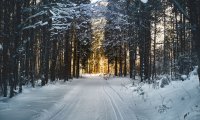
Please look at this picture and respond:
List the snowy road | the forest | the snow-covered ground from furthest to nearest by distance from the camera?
the forest → the snowy road → the snow-covered ground

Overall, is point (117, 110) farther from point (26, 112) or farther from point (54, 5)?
point (54, 5)

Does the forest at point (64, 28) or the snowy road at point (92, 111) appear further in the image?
the forest at point (64, 28)

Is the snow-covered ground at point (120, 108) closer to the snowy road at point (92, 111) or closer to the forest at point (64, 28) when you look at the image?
the snowy road at point (92, 111)

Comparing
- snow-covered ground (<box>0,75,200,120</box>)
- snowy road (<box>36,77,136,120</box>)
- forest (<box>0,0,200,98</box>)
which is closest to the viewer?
snow-covered ground (<box>0,75,200,120</box>)

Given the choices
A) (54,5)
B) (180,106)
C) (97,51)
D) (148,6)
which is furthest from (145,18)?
(97,51)

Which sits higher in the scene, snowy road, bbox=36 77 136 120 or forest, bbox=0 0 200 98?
forest, bbox=0 0 200 98

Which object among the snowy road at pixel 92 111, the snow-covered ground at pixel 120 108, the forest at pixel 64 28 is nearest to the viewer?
the snow-covered ground at pixel 120 108

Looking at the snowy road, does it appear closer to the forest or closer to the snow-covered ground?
the snow-covered ground

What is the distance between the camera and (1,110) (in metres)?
15.1

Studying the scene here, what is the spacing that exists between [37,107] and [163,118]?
5.93 metres

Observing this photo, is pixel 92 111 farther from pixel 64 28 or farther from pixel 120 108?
pixel 64 28

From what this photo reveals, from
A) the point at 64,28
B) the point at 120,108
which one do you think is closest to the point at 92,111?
the point at 120,108

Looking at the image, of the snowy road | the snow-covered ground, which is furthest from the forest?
the snowy road

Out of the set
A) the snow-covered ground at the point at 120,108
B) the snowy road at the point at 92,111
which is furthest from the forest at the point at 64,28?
the snowy road at the point at 92,111
